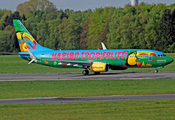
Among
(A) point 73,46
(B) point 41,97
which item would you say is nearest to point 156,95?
(B) point 41,97

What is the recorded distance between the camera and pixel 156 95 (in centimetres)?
2616

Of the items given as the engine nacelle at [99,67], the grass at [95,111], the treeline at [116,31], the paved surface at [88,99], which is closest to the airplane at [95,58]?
the engine nacelle at [99,67]

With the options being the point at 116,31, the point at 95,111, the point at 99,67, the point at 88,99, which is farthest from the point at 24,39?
the point at 116,31

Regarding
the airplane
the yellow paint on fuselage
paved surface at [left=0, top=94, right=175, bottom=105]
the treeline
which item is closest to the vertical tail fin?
the airplane

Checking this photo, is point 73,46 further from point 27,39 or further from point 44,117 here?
point 44,117

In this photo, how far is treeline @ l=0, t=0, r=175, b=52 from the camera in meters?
122

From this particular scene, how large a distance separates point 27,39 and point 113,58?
14.7 meters

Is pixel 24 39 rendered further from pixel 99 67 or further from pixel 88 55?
pixel 99 67

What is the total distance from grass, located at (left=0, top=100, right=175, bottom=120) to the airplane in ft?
88.8

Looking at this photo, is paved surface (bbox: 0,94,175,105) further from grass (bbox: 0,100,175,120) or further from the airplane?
the airplane

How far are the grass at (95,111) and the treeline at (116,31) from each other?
100m

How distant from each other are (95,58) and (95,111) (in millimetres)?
32703

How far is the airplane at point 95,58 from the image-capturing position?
49469 mm

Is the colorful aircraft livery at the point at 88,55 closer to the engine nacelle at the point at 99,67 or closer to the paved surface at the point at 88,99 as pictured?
the engine nacelle at the point at 99,67
